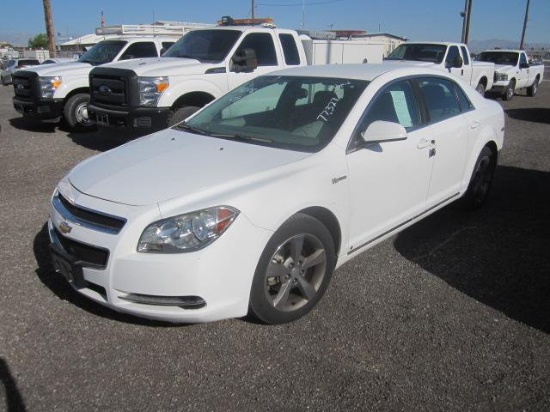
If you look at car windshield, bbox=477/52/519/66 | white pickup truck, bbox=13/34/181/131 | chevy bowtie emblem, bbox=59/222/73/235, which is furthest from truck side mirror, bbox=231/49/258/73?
car windshield, bbox=477/52/519/66

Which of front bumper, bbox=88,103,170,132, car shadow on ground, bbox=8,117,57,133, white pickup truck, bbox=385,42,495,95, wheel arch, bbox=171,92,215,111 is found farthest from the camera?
white pickup truck, bbox=385,42,495,95

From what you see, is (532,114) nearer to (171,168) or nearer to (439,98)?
(439,98)

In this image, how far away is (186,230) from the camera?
2549mm

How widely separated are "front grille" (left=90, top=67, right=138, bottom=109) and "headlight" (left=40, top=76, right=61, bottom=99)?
1.43m

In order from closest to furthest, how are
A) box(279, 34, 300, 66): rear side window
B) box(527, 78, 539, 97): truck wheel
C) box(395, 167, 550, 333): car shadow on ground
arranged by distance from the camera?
box(395, 167, 550, 333): car shadow on ground
box(279, 34, 300, 66): rear side window
box(527, 78, 539, 97): truck wheel

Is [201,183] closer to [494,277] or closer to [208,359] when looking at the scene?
[208,359]

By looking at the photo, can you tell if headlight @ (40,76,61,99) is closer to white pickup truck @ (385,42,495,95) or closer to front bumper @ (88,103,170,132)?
front bumper @ (88,103,170,132)

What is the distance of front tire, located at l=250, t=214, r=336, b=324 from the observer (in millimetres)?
2785

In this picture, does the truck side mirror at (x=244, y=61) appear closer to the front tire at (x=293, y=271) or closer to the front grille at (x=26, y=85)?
the front grille at (x=26, y=85)

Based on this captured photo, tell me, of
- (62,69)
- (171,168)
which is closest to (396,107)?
(171,168)

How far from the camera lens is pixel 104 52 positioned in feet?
34.0

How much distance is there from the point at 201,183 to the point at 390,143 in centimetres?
153

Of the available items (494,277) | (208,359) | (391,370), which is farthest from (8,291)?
(494,277)

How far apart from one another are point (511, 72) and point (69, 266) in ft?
56.7
